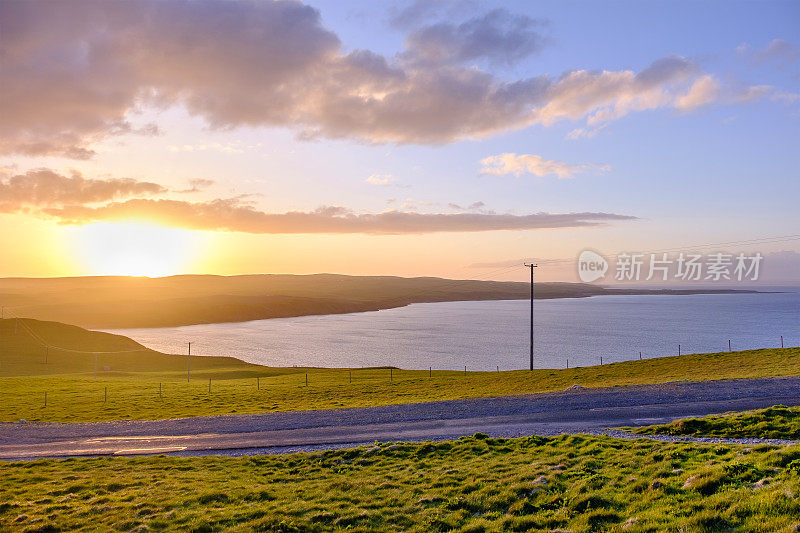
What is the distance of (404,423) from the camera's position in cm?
2711

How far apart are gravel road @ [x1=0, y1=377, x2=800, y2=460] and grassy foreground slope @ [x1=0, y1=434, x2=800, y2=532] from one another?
3750 mm

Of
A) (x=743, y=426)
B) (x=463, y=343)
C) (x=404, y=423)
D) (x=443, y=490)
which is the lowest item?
(x=463, y=343)

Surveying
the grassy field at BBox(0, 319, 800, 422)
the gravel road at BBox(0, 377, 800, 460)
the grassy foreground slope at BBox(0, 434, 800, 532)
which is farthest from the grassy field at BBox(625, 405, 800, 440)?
the grassy field at BBox(0, 319, 800, 422)

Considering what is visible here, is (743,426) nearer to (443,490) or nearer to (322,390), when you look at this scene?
(443,490)

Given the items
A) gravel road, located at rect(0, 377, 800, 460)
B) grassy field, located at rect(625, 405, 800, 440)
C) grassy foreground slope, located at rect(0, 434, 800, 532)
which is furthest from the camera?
gravel road, located at rect(0, 377, 800, 460)

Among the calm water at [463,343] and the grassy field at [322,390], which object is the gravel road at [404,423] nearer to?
the grassy field at [322,390]

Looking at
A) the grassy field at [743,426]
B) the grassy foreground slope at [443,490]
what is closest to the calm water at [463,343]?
the grassy field at [743,426]

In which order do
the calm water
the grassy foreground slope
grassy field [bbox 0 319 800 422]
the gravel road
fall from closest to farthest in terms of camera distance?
the grassy foreground slope < the gravel road < grassy field [bbox 0 319 800 422] < the calm water

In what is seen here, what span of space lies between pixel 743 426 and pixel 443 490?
13.6 m

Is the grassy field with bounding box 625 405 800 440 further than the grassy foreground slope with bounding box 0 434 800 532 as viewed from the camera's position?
Yes

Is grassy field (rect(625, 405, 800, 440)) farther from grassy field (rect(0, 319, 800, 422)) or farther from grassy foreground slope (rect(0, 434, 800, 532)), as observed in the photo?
grassy field (rect(0, 319, 800, 422))

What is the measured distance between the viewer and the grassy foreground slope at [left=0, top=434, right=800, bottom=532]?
1048 centimetres

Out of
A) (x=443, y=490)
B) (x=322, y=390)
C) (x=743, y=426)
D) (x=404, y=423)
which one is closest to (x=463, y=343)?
(x=322, y=390)

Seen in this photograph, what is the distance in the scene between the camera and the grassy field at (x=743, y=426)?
1833 centimetres
